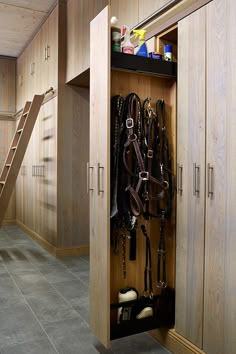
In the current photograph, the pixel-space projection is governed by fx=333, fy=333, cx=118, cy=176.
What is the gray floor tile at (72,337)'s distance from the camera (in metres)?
2.22

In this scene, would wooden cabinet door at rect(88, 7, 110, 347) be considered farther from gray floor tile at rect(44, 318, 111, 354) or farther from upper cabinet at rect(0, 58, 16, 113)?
upper cabinet at rect(0, 58, 16, 113)

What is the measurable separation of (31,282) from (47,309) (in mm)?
757

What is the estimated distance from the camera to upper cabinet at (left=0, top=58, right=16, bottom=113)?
22.4ft

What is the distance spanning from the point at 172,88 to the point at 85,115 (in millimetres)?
2491

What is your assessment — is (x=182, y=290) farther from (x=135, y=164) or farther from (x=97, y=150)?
(x=97, y=150)

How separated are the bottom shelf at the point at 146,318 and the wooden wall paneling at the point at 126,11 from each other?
2051 millimetres

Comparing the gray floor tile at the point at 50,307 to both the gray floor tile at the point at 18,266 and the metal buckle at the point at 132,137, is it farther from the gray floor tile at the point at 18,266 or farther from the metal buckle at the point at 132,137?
the metal buckle at the point at 132,137

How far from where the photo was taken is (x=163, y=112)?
7.55 feet

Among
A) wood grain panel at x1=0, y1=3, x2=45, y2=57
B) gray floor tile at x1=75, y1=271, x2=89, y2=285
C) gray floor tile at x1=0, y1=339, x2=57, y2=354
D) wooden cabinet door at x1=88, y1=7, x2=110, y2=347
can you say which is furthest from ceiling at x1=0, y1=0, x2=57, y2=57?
gray floor tile at x1=0, y1=339, x2=57, y2=354

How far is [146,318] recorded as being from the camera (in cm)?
219

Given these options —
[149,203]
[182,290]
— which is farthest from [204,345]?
[149,203]

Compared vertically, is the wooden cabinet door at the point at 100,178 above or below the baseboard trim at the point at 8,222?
above

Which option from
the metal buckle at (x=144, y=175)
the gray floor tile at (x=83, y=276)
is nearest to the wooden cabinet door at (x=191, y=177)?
the metal buckle at (x=144, y=175)

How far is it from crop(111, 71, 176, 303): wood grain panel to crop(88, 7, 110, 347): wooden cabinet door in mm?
168
